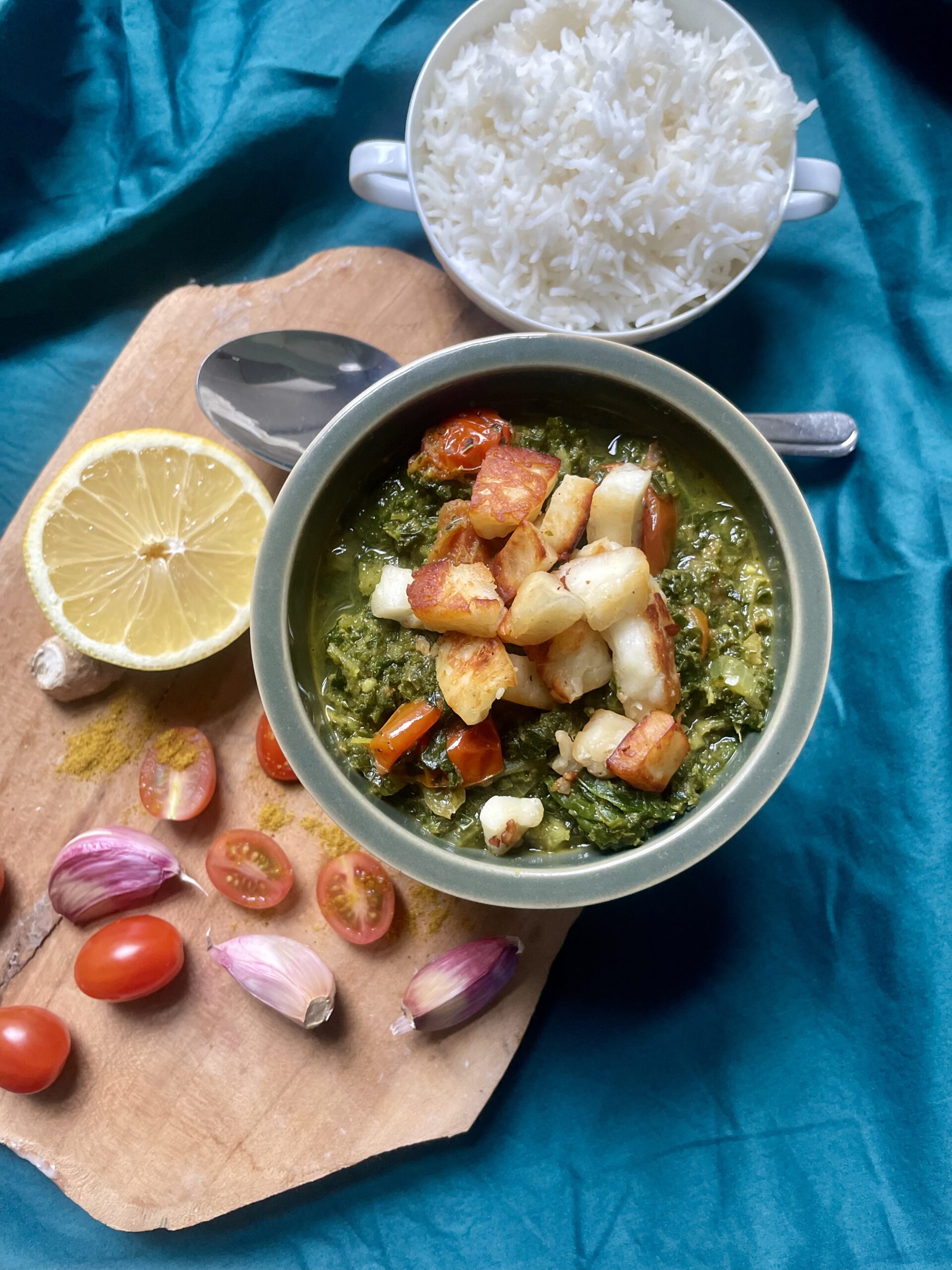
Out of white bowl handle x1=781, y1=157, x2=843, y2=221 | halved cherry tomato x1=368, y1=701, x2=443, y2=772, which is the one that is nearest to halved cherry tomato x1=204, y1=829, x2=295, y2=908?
halved cherry tomato x1=368, y1=701, x2=443, y2=772

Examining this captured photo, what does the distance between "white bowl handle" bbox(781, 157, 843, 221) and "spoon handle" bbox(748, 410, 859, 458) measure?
42 centimetres

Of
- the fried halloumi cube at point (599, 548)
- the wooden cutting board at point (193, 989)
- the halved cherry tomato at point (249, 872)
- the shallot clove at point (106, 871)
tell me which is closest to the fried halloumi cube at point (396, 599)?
the fried halloumi cube at point (599, 548)

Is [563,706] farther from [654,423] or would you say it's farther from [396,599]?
[654,423]

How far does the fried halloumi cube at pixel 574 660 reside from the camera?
1.54 metres

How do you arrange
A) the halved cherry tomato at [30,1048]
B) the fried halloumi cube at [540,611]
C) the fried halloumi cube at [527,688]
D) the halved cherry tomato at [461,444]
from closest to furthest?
the fried halloumi cube at [540,611]
the fried halloumi cube at [527,688]
the halved cherry tomato at [461,444]
the halved cherry tomato at [30,1048]

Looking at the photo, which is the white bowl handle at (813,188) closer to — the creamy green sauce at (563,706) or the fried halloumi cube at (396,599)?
the creamy green sauce at (563,706)

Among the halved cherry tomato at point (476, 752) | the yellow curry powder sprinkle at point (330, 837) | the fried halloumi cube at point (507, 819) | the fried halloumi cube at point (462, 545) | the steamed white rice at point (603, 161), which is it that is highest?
the steamed white rice at point (603, 161)

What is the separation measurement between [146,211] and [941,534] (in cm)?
196

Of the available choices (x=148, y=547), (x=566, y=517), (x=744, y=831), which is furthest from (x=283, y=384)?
(x=744, y=831)

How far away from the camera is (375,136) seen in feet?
7.61

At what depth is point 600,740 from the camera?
1.55 m

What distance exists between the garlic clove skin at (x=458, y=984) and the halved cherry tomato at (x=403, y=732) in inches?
22.0

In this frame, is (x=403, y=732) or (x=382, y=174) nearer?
(x=403, y=732)

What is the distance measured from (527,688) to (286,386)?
0.90m
